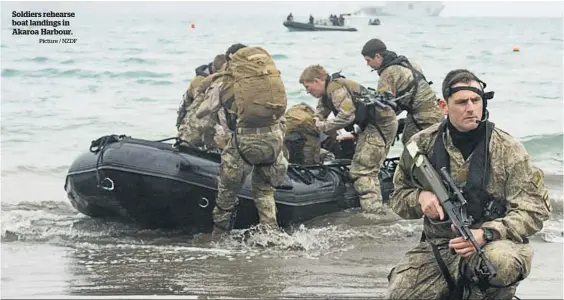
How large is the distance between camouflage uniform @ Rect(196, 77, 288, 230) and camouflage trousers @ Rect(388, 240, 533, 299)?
283 cm

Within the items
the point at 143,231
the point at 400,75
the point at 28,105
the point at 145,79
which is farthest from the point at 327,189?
the point at 145,79

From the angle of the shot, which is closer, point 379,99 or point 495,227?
point 495,227

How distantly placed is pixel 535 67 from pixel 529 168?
27858 mm

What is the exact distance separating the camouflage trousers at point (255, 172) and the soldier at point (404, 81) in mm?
1555

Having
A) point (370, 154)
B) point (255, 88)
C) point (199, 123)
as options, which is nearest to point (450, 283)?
point (255, 88)

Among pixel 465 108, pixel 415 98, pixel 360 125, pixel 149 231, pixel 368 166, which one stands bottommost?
pixel 149 231

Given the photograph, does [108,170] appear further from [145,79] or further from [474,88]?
[145,79]

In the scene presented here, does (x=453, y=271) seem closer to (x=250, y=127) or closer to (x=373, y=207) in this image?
(x=250, y=127)

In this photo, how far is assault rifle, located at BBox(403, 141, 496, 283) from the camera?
3480 mm

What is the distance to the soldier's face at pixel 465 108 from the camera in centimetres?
363

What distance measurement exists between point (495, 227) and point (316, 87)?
4.23 metres

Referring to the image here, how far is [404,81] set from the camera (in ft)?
25.9

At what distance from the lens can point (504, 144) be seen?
3680 mm

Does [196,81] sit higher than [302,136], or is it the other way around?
[196,81]
